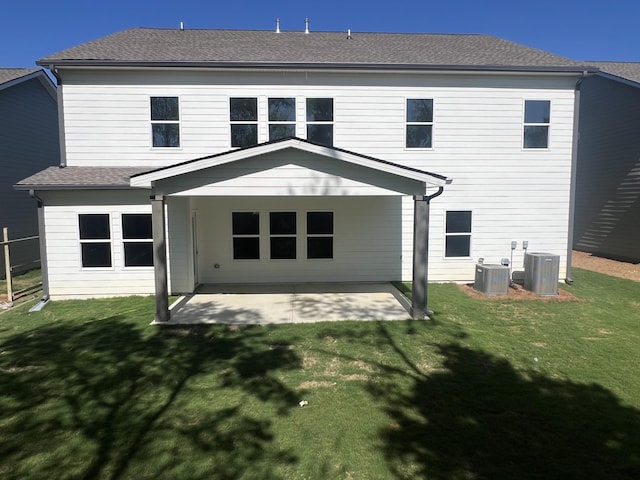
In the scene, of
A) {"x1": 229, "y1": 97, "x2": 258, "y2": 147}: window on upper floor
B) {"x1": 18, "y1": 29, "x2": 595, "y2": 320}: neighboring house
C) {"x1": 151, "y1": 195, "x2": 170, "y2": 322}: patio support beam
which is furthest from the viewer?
{"x1": 229, "y1": 97, "x2": 258, "y2": 147}: window on upper floor

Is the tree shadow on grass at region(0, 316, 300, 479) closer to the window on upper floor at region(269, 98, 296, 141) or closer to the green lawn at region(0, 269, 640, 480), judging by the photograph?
the green lawn at region(0, 269, 640, 480)

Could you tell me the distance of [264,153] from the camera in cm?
757

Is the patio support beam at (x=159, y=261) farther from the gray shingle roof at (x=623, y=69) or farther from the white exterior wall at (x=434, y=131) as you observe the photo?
the gray shingle roof at (x=623, y=69)

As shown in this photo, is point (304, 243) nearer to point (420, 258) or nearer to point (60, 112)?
point (420, 258)

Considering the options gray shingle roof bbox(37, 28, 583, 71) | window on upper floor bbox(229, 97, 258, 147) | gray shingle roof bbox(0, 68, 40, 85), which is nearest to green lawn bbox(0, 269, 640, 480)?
window on upper floor bbox(229, 97, 258, 147)

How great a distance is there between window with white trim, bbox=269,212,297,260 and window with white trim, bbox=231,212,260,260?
1.31 feet

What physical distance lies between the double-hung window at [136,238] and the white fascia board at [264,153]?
2.65m

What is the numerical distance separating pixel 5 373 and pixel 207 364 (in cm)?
278

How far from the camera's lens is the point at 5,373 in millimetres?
5590

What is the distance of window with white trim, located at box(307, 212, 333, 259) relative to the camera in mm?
11492

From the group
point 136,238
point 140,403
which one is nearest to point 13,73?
point 136,238

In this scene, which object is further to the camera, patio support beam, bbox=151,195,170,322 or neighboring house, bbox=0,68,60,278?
neighboring house, bbox=0,68,60,278

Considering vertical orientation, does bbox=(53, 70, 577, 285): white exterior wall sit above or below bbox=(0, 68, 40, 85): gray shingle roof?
below

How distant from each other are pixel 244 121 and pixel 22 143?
9.42 metres
